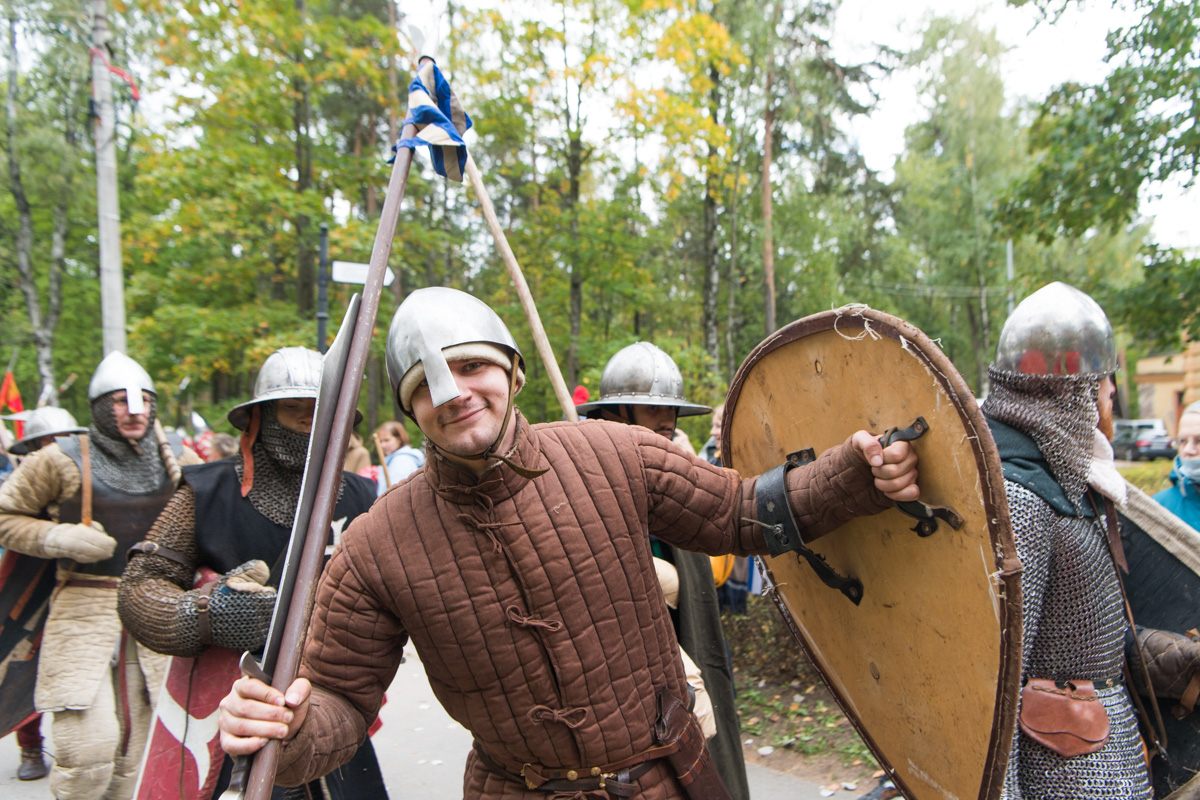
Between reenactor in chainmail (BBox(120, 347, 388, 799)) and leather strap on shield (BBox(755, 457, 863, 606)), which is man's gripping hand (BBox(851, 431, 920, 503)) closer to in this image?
leather strap on shield (BBox(755, 457, 863, 606))

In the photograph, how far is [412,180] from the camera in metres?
11.5

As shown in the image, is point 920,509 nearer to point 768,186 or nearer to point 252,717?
point 252,717

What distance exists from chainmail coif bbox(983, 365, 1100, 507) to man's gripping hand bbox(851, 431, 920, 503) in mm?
680

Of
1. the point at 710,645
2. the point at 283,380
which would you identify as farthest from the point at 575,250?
the point at 710,645

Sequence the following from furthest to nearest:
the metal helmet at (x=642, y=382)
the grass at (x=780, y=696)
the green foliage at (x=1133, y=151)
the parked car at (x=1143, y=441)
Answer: the parked car at (x=1143, y=441) → the green foliage at (x=1133, y=151) → the grass at (x=780, y=696) → the metal helmet at (x=642, y=382)

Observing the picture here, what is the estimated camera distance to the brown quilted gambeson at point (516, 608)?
1518mm

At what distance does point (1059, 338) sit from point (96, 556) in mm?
3687

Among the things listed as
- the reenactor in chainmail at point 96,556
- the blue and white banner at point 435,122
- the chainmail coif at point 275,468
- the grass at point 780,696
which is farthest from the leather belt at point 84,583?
the grass at point 780,696

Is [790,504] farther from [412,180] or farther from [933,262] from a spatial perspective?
[933,262]

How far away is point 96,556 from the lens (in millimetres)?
3350

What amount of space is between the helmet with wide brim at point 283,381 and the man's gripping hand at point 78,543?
1.05m

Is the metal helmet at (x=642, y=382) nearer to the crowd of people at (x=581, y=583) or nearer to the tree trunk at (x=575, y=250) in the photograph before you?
the crowd of people at (x=581, y=583)

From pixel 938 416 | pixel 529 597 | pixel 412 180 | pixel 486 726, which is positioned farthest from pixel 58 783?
pixel 412 180

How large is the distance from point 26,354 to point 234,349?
15.5 metres
